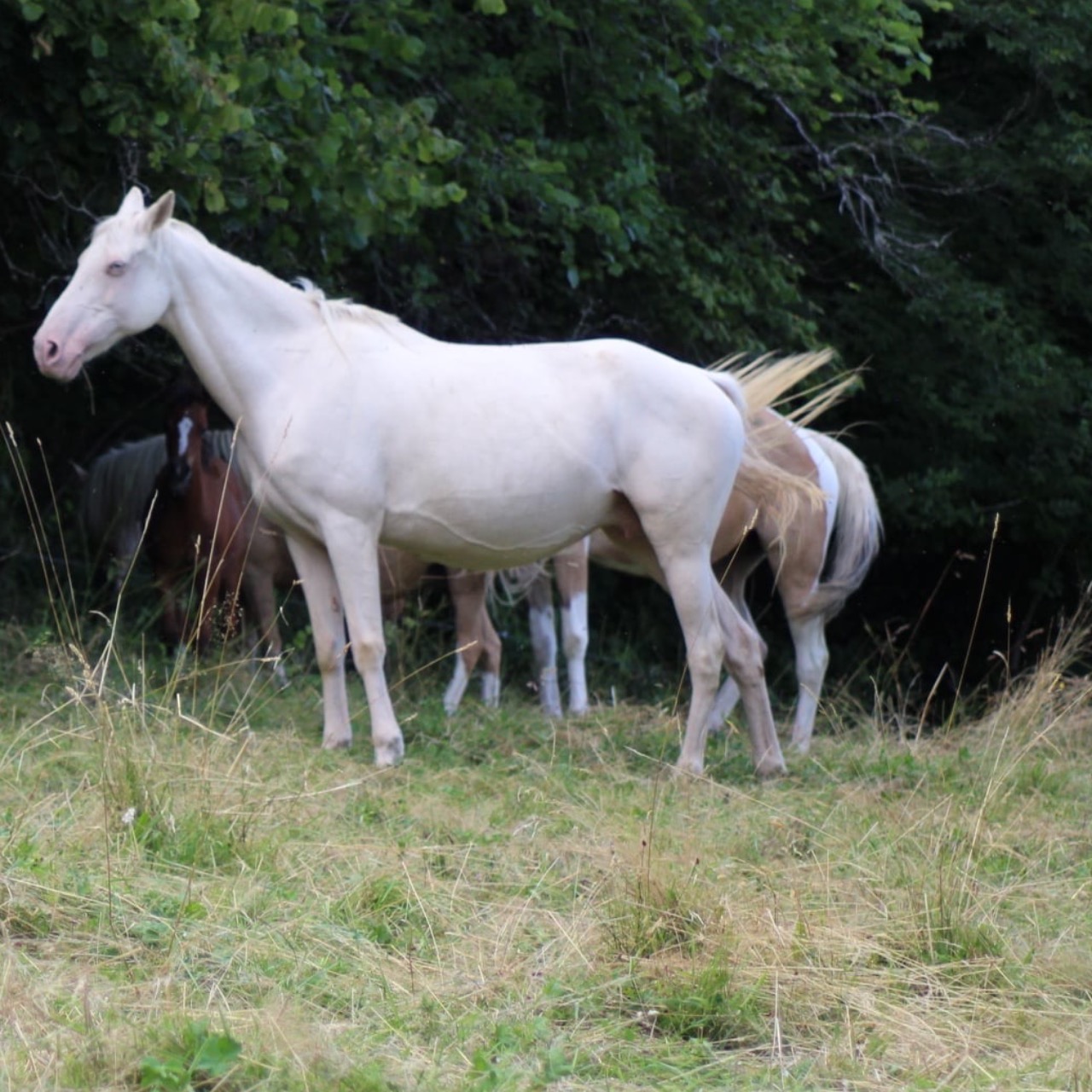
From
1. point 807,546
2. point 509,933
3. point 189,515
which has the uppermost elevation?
point 509,933

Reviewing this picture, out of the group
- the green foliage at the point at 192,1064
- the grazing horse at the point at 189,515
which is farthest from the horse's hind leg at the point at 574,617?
the green foliage at the point at 192,1064

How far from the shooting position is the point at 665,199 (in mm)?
10500

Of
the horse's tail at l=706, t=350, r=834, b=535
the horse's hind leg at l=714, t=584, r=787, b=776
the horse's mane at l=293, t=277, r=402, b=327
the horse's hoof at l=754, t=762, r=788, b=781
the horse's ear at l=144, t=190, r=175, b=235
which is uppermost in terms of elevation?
the horse's ear at l=144, t=190, r=175, b=235

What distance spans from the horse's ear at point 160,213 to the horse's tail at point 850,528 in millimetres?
3354

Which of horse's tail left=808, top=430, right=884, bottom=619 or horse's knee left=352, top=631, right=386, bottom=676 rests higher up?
horse's knee left=352, top=631, right=386, bottom=676

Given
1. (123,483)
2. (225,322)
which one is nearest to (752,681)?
(225,322)

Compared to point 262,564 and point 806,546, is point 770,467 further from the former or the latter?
point 262,564

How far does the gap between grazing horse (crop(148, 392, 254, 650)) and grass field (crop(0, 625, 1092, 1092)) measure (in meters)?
3.47

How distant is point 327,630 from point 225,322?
1.25m

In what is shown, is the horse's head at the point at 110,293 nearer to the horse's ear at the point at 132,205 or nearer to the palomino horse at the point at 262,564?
the horse's ear at the point at 132,205

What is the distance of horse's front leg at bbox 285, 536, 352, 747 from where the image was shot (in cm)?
647

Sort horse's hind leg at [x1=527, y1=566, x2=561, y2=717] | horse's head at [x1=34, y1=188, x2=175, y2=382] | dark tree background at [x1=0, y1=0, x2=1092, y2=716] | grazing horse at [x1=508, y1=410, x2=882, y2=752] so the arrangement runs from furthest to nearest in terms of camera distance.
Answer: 1. horse's hind leg at [x1=527, y1=566, x2=561, y2=717]
2. grazing horse at [x1=508, y1=410, x2=882, y2=752]
3. dark tree background at [x1=0, y1=0, x2=1092, y2=716]
4. horse's head at [x1=34, y1=188, x2=175, y2=382]

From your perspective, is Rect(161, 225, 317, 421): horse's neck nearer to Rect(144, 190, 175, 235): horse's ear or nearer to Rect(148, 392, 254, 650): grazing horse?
Rect(144, 190, 175, 235): horse's ear

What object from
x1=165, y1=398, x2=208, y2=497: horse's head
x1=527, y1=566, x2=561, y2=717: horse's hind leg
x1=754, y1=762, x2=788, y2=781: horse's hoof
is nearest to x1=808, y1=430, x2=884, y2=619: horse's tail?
x1=754, y1=762, x2=788, y2=781: horse's hoof
